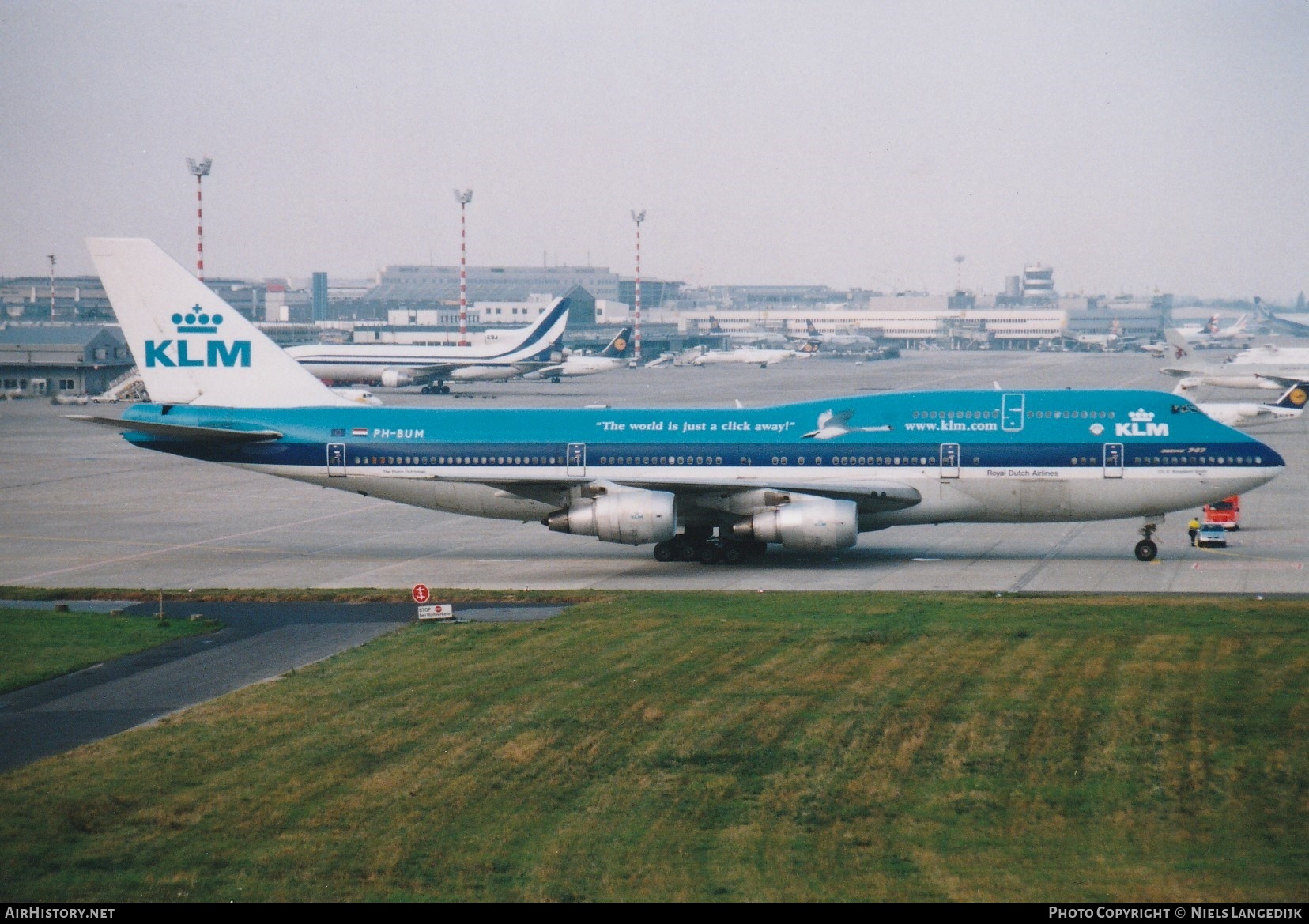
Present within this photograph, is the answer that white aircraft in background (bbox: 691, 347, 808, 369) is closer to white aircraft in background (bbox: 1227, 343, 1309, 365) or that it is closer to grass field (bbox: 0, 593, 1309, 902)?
white aircraft in background (bbox: 1227, 343, 1309, 365)

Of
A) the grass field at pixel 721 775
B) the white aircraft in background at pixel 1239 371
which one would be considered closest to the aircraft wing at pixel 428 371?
the white aircraft in background at pixel 1239 371

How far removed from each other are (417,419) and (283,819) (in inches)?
932

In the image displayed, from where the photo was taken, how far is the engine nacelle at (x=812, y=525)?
36.0 metres

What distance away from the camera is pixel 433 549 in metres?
41.3

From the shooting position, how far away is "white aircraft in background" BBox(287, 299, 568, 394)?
118m

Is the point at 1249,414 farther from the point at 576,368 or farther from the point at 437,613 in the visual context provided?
the point at 576,368

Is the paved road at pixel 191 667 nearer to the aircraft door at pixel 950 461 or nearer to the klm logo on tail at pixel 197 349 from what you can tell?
the klm logo on tail at pixel 197 349

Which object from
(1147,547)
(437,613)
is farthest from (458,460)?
(1147,547)

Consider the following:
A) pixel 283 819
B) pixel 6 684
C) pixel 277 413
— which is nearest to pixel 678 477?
pixel 277 413

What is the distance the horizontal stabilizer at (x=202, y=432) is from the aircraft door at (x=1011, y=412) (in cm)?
2100

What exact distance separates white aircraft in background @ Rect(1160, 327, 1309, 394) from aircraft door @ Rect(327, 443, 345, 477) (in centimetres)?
8463

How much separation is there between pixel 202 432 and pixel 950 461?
21.4m

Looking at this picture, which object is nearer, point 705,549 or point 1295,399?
point 705,549

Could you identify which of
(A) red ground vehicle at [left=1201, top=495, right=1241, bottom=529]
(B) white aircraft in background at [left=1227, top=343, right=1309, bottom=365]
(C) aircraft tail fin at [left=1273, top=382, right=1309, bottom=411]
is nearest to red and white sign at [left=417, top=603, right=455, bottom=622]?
(A) red ground vehicle at [left=1201, top=495, right=1241, bottom=529]
